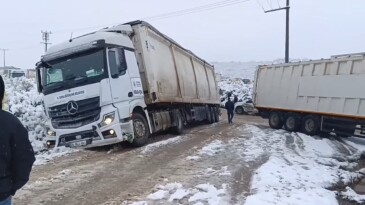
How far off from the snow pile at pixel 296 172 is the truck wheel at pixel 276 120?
18.5 ft

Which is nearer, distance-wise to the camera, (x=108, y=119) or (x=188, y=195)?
(x=188, y=195)

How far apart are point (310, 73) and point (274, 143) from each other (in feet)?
16.8

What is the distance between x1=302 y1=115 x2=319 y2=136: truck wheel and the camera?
1621 centimetres

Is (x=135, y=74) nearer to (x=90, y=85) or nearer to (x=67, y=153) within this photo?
(x=90, y=85)

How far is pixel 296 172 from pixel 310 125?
913 cm

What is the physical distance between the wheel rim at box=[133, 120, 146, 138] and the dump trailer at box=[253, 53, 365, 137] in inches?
307

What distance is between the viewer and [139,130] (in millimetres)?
11062

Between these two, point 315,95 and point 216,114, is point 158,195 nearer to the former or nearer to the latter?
point 315,95

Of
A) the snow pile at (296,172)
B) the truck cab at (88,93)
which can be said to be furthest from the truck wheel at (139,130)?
the snow pile at (296,172)

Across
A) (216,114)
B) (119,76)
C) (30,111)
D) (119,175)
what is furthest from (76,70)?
(216,114)

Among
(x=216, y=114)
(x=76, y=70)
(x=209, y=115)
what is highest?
(x=76, y=70)

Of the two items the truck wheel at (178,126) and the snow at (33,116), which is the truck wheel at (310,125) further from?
the snow at (33,116)

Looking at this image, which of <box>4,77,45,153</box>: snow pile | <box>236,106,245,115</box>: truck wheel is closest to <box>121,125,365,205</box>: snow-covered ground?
<box>4,77,45,153</box>: snow pile

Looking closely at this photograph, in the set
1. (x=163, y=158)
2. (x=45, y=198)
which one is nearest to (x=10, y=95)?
(x=163, y=158)
